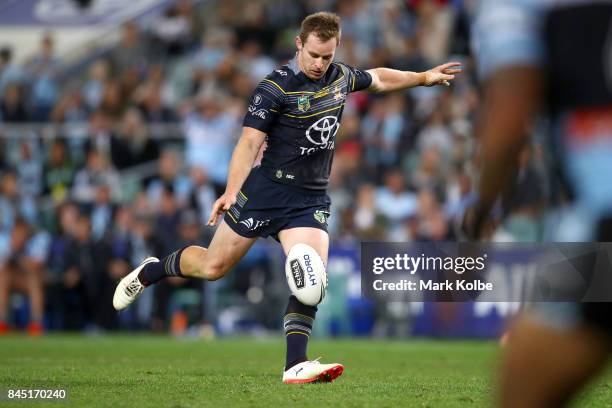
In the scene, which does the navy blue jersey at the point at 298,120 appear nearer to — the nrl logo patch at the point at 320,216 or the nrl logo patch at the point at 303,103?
the nrl logo patch at the point at 303,103

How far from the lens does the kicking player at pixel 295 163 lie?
24.0ft

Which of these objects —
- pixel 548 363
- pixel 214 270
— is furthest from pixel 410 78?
pixel 548 363

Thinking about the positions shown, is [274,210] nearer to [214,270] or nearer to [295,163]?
[295,163]

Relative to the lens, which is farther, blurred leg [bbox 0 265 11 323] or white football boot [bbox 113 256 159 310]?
blurred leg [bbox 0 265 11 323]

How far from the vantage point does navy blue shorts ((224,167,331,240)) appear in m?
7.60

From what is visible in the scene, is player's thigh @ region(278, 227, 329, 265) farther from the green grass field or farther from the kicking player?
the green grass field

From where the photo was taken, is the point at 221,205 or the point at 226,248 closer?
the point at 221,205

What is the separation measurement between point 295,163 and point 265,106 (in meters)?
0.52

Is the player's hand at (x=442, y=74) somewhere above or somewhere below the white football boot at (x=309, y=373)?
above

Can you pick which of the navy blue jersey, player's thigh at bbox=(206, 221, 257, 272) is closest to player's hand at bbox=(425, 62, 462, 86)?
the navy blue jersey

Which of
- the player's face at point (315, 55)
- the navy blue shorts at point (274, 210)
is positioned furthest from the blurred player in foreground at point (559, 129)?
the navy blue shorts at point (274, 210)

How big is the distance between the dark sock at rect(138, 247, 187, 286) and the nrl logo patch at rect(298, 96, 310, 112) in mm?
1660

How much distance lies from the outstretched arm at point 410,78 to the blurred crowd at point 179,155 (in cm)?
737

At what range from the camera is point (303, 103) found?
24.5 ft
